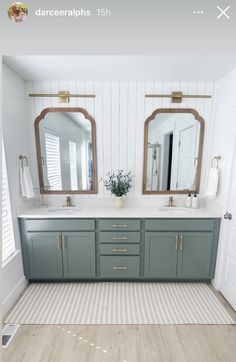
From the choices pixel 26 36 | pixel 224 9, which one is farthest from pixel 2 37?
pixel 224 9

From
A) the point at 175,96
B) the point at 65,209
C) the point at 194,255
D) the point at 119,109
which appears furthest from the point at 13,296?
the point at 175,96

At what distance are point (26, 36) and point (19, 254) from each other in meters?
2.03

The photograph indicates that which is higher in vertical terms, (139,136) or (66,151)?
(139,136)

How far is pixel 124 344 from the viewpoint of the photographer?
1416mm

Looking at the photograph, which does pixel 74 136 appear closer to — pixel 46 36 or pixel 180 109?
pixel 180 109

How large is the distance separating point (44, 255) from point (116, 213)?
35.8 inches

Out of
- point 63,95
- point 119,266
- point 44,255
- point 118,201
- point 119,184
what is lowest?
point 119,266

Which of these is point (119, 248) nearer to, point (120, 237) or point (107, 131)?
point (120, 237)

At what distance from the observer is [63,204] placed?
91.5 inches

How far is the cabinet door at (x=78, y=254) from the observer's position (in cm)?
197

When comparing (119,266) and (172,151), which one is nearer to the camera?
(119,266)

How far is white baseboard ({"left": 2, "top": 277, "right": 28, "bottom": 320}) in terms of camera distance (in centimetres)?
167

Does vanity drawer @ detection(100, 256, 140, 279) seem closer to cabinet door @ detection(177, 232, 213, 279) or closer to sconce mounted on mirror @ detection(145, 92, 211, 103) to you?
cabinet door @ detection(177, 232, 213, 279)

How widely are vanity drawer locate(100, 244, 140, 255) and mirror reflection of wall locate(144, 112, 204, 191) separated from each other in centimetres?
73
